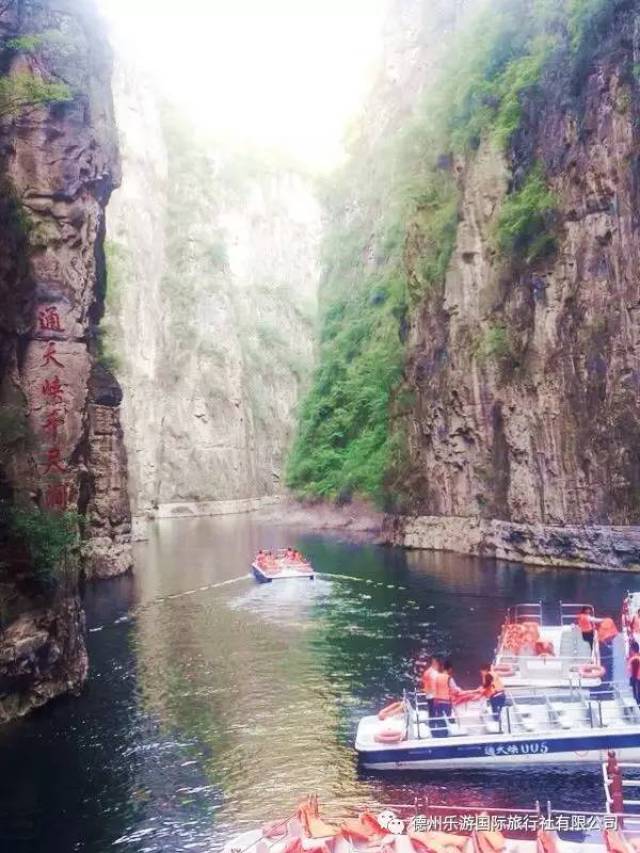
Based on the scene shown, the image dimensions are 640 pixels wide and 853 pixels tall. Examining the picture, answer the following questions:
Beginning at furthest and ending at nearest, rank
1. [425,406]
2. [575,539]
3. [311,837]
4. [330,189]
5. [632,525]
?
[330,189]
[425,406]
[575,539]
[632,525]
[311,837]

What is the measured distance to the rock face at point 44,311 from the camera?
68.3 ft

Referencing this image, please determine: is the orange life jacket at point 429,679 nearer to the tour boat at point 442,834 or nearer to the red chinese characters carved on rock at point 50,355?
the tour boat at point 442,834

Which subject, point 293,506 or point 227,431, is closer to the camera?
point 293,506

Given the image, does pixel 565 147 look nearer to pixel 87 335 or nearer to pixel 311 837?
pixel 87 335

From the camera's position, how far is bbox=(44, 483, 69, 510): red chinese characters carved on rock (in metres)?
23.0

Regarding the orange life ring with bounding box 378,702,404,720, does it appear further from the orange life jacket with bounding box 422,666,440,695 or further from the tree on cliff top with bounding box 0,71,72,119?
the tree on cliff top with bounding box 0,71,72,119

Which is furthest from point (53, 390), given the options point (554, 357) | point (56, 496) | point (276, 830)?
point (554, 357)

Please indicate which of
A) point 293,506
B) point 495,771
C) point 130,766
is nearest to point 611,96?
point 495,771

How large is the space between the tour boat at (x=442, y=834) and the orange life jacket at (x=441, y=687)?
4.78 m

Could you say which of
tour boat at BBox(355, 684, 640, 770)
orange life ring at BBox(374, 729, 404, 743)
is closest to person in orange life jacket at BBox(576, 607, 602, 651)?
tour boat at BBox(355, 684, 640, 770)

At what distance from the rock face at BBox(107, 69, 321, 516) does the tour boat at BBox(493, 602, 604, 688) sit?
242 feet

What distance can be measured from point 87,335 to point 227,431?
A: 9035 cm

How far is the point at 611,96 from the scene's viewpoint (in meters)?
40.8

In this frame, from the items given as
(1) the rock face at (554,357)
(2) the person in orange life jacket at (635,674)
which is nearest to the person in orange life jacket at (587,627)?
(2) the person in orange life jacket at (635,674)
